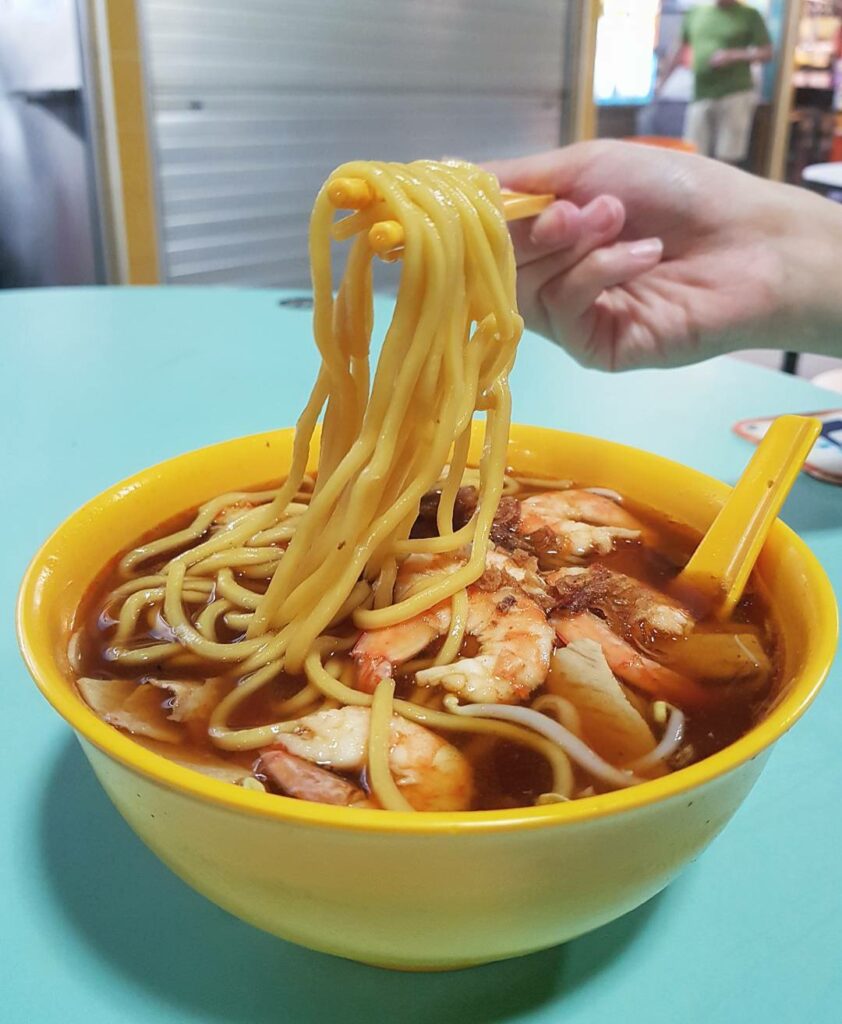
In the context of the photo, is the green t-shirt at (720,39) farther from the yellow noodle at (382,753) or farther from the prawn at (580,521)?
the yellow noodle at (382,753)

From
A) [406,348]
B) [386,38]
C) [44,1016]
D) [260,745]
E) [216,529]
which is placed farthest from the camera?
[386,38]

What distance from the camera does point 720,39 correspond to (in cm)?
711

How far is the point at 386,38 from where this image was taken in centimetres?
513

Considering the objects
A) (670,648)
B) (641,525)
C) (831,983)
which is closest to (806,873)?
(831,983)

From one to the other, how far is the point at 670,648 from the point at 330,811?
44cm

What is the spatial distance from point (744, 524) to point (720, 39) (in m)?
7.50

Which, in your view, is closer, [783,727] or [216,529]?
[783,727]

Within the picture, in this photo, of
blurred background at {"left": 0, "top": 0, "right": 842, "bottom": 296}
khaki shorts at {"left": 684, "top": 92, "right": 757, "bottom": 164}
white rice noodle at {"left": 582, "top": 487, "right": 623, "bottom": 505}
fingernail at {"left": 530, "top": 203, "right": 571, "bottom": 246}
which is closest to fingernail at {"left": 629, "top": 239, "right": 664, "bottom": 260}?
A: fingernail at {"left": 530, "top": 203, "right": 571, "bottom": 246}

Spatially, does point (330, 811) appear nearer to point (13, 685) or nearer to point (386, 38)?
point (13, 685)

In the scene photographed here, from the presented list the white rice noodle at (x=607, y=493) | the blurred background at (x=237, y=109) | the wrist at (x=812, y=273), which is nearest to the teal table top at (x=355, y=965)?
the white rice noodle at (x=607, y=493)

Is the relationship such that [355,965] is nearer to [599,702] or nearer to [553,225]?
[599,702]

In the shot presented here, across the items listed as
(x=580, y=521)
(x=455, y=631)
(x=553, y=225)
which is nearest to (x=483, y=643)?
(x=455, y=631)

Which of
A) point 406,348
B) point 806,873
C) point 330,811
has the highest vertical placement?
point 406,348

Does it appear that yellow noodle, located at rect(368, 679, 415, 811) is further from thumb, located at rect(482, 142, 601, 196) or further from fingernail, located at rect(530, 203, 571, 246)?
thumb, located at rect(482, 142, 601, 196)
